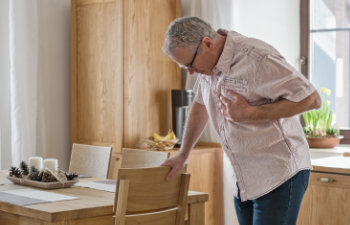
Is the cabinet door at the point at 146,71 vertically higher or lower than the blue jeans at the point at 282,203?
higher

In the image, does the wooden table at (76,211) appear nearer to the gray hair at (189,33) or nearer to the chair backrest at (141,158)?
the chair backrest at (141,158)

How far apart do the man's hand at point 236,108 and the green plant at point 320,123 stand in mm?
2632

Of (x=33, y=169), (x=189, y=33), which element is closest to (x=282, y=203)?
(x=189, y=33)

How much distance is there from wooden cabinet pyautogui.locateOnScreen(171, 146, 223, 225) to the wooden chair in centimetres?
179

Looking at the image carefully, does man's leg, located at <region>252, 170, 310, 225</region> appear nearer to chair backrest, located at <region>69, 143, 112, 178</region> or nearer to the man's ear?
the man's ear

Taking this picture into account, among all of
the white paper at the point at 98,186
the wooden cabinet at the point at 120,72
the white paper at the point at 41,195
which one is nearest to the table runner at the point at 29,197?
the white paper at the point at 41,195

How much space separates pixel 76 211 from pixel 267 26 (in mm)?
2912

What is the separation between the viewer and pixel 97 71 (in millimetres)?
4117

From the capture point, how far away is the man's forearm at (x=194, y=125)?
6.86 feet

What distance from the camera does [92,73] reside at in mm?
4156


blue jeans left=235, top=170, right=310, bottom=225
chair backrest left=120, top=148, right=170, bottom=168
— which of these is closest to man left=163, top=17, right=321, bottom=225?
blue jeans left=235, top=170, right=310, bottom=225

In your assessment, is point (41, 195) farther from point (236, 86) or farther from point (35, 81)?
point (35, 81)

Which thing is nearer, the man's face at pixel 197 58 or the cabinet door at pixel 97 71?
the man's face at pixel 197 58

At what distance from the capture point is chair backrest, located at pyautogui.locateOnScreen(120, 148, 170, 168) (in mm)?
2715
